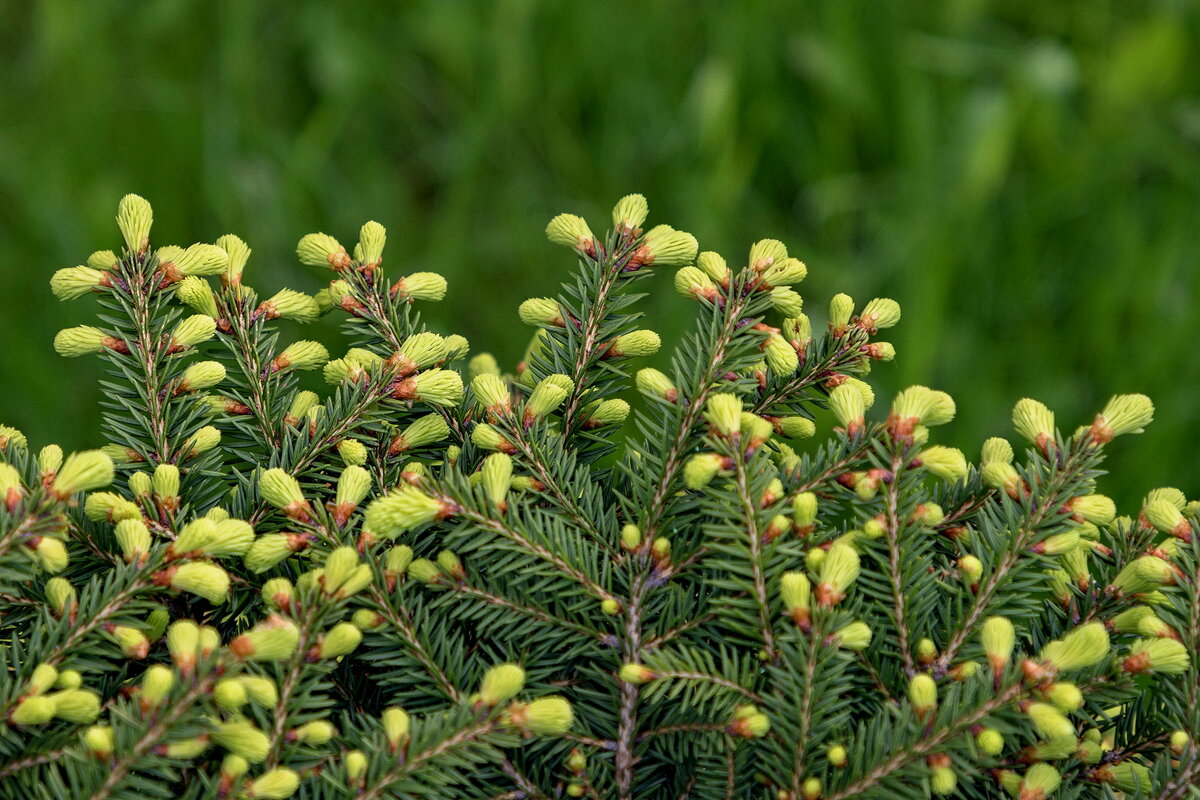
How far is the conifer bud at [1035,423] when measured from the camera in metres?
0.80

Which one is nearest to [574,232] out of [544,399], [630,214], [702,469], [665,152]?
[630,214]

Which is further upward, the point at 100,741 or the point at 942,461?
the point at 942,461

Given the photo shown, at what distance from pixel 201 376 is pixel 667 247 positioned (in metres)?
0.35

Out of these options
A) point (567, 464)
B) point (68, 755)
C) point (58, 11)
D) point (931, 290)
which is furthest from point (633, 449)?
point (58, 11)

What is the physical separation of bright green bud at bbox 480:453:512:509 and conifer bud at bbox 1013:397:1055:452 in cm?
35

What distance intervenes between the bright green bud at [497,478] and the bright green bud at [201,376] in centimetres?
23

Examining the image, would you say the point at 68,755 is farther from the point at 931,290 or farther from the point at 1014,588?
the point at 931,290

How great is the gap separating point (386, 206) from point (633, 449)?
2207mm

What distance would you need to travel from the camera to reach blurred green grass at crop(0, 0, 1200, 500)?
2.54 meters

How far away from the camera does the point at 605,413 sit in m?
0.87

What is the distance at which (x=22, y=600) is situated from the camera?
0.72 m

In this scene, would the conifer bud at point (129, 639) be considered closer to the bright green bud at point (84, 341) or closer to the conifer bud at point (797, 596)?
the bright green bud at point (84, 341)

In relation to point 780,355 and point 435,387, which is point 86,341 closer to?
point 435,387

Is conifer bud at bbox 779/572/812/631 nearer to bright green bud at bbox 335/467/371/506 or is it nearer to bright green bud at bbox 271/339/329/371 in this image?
bright green bud at bbox 335/467/371/506
